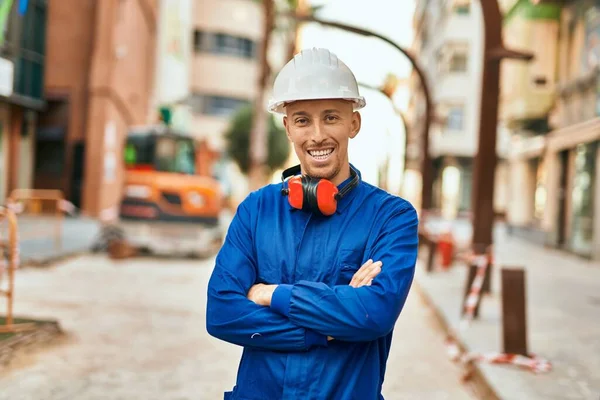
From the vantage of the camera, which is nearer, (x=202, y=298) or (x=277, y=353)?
(x=277, y=353)

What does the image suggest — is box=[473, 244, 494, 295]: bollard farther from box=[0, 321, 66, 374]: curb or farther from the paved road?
box=[0, 321, 66, 374]: curb

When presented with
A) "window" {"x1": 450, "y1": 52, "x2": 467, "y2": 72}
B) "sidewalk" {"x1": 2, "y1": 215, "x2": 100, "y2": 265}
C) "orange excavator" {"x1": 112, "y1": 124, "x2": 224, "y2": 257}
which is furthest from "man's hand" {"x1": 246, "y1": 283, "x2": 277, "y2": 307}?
"window" {"x1": 450, "y1": 52, "x2": 467, "y2": 72}

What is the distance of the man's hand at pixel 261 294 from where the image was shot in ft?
8.06

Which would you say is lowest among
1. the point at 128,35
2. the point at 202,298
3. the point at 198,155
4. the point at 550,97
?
the point at 202,298

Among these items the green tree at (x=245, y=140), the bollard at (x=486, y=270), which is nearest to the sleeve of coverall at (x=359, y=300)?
the bollard at (x=486, y=270)

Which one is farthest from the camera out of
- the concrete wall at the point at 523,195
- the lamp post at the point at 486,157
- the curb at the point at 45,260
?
the concrete wall at the point at 523,195

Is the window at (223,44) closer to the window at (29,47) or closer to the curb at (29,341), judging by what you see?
the window at (29,47)

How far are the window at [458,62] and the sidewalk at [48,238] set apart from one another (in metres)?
25.0

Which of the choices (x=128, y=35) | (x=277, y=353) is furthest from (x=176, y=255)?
(x=128, y=35)

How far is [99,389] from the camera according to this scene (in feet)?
19.2

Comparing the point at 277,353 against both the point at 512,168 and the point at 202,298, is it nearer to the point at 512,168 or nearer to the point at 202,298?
the point at 202,298

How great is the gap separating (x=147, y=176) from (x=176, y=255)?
89.9 inches

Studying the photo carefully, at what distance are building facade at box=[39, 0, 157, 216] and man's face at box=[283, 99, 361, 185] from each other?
87.2 ft

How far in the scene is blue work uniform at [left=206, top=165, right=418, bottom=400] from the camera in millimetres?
2354
